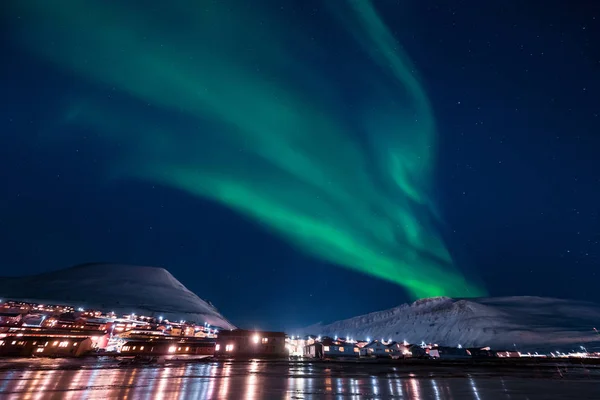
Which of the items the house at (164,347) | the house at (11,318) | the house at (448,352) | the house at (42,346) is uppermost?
the house at (11,318)

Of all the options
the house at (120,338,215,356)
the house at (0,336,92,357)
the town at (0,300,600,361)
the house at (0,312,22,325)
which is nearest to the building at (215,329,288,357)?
the town at (0,300,600,361)

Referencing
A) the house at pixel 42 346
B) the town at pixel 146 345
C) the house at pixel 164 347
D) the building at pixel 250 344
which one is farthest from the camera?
the building at pixel 250 344

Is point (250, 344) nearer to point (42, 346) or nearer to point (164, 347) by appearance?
point (164, 347)

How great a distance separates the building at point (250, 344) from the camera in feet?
268

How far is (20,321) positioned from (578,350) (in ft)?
777

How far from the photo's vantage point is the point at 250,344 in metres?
83.5

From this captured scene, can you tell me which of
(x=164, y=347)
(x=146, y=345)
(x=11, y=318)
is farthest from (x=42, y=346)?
(x=11, y=318)

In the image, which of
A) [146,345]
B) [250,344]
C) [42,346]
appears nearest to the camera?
[42,346]

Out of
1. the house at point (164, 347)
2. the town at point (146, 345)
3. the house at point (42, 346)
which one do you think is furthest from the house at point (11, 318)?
the house at point (42, 346)

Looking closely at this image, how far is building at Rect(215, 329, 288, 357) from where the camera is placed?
81.8 m

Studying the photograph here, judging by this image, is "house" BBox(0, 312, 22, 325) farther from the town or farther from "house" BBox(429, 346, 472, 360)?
"house" BBox(429, 346, 472, 360)

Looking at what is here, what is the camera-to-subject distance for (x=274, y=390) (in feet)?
66.4

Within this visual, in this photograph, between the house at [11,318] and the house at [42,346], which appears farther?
the house at [11,318]

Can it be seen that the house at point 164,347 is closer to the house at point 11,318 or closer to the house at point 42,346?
the house at point 42,346
